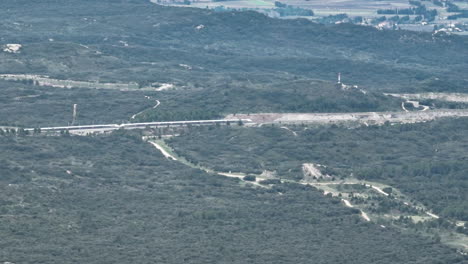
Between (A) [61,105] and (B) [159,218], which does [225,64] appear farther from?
(B) [159,218]

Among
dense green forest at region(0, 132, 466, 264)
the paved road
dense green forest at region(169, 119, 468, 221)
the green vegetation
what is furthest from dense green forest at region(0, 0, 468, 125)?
dense green forest at region(0, 132, 466, 264)

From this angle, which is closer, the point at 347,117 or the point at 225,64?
the point at 347,117

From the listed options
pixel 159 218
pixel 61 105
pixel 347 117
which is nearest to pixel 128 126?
pixel 61 105

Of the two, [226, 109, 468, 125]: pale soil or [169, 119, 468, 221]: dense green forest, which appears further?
[226, 109, 468, 125]: pale soil

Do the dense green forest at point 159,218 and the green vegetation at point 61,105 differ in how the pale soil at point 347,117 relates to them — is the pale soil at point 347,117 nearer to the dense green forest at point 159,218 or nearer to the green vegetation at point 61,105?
the green vegetation at point 61,105

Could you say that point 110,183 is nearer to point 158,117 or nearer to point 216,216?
point 216,216

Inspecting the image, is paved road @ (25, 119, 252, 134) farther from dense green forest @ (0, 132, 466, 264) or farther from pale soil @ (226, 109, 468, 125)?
dense green forest @ (0, 132, 466, 264)
